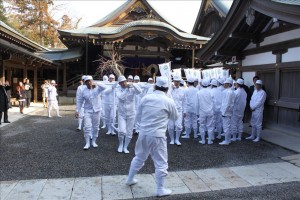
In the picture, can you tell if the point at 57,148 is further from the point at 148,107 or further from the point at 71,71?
the point at 71,71

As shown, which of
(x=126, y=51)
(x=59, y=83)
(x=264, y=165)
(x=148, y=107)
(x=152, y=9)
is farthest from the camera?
(x=59, y=83)

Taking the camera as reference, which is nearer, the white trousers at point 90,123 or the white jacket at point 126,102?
the white jacket at point 126,102

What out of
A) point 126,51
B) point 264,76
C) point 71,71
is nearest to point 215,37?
point 264,76

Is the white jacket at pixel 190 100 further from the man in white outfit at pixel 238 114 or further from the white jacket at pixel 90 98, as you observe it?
the white jacket at pixel 90 98

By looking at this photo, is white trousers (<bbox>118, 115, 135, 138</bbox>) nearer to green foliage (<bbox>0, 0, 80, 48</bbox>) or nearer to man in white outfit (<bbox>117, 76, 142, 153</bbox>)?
man in white outfit (<bbox>117, 76, 142, 153</bbox>)

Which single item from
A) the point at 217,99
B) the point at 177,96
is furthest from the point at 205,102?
the point at 217,99

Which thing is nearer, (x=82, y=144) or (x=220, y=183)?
(x=220, y=183)

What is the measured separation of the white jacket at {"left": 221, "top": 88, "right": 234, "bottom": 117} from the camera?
7723mm

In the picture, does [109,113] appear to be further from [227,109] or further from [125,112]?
[227,109]

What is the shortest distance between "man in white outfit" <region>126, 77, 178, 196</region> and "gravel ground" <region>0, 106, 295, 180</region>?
1.19 m

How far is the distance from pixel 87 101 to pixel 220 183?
3.81 metres

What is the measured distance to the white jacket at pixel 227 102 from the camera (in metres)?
7.72

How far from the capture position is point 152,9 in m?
21.7

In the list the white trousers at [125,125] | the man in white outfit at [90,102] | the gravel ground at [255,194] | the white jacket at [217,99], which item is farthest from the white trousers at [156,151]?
the white jacket at [217,99]
